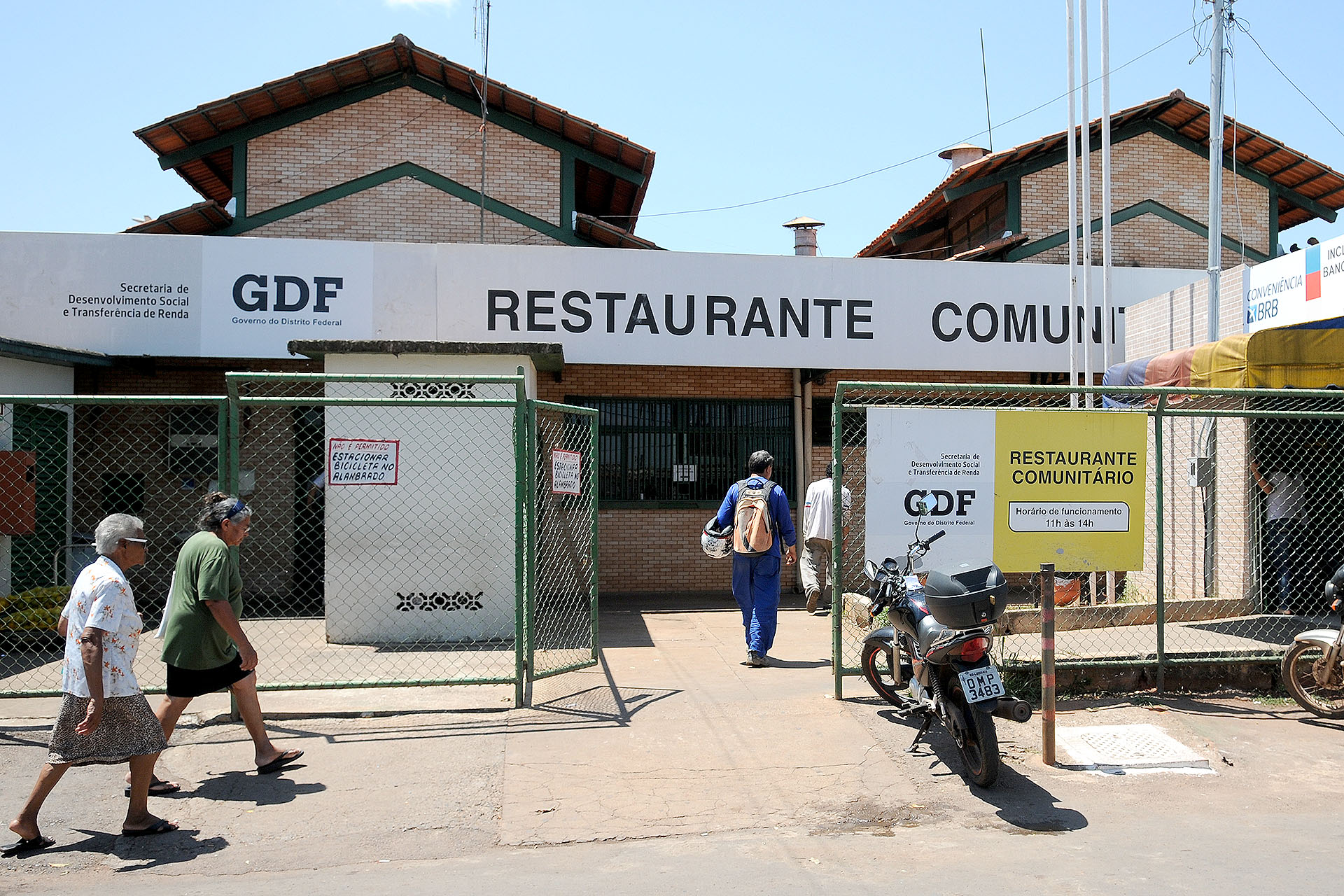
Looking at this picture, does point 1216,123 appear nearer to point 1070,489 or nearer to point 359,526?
point 1070,489

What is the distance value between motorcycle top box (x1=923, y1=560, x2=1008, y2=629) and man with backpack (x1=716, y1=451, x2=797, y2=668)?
8.39 ft

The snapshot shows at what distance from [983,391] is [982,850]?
3334 mm

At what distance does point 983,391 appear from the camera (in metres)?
6.96

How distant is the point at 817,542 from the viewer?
11.6m

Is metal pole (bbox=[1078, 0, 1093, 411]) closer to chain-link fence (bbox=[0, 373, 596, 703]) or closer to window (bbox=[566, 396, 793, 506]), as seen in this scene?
window (bbox=[566, 396, 793, 506])

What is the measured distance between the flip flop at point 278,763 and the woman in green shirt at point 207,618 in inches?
6.7

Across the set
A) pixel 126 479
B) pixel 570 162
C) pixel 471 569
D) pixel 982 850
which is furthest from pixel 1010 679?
pixel 126 479

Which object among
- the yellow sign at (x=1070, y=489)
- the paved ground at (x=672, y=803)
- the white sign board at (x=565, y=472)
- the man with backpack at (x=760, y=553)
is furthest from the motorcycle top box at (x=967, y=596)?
the white sign board at (x=565, y=472)

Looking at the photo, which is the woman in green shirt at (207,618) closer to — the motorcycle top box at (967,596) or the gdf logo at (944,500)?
the motorcycle top box at (967,596)

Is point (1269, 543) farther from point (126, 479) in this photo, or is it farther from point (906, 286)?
point (126, 479)

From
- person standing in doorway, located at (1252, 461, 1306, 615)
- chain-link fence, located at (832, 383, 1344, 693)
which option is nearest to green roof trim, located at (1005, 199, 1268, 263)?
chain-link fence, located at (832, 383, 1344, 693)

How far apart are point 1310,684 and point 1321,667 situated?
0.27 metres

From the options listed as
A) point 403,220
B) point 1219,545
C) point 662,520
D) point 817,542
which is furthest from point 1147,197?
point 403,220

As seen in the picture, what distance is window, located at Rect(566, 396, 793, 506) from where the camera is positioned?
13211 millimetres
